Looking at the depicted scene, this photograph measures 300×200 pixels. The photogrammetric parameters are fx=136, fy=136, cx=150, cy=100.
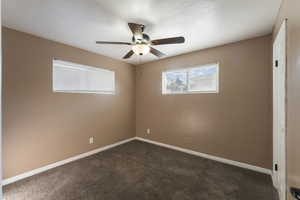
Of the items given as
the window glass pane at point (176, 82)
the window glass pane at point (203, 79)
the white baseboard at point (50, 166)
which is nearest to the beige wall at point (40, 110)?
the white baseboard at point (50, 166)

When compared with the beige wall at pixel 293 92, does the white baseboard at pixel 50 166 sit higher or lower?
lower

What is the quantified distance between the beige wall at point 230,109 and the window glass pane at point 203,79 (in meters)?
0.15

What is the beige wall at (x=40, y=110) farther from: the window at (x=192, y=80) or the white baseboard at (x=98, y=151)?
the window at (x=192, y=80)

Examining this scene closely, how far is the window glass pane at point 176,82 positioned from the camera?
3370 mm

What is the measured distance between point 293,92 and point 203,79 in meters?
1.85

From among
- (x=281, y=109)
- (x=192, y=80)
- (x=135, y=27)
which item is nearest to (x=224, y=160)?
(x=281, y=109)

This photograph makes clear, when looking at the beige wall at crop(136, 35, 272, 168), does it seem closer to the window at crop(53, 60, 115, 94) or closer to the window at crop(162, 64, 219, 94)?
the window at crop(162, 64, 219, 94)

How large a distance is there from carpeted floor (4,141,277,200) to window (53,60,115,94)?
5.01ft

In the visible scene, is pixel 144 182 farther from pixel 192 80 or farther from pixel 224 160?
pixel 192 80

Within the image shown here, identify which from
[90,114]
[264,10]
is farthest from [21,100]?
[264,10]

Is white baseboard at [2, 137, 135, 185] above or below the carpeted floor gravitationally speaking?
above

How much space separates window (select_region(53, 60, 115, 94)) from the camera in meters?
2.65

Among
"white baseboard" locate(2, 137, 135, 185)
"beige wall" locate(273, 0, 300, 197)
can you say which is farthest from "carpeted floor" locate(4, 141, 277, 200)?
"beige wall" locate(273, 0, 300, 197)

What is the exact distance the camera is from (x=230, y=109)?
2660 millimetres
